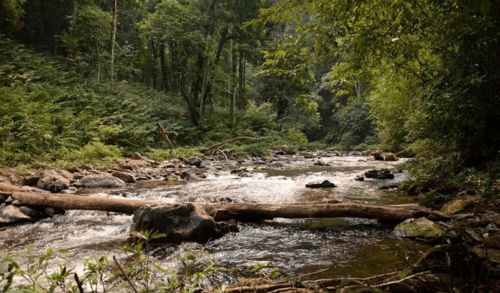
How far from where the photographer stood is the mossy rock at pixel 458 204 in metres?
5.37

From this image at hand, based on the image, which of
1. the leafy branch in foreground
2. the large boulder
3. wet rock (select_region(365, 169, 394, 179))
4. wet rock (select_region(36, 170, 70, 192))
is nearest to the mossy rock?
the large boulder

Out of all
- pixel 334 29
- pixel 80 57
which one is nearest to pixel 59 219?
pixel 334 29

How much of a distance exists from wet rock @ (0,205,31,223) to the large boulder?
221 centimetres

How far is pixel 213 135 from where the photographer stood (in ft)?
77.8

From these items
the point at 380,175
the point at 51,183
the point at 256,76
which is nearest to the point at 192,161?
the point at 256,76

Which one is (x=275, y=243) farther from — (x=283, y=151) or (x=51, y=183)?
(x=283, y=151)

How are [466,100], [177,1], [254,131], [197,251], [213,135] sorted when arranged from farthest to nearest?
[254,131]
[213,135]
[177,1]
[466,100]
[197,251]

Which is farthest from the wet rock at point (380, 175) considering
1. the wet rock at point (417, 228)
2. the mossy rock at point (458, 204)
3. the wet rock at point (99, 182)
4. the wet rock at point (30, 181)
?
the wet rock at point (30, 181)

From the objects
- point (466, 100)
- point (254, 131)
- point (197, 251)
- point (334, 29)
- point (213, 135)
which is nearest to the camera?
point (197, 251)

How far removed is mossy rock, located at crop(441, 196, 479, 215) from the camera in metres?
5.37

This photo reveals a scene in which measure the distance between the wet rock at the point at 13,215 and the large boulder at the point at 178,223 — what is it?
2207mm

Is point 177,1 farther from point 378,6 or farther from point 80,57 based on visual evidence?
point 378,6

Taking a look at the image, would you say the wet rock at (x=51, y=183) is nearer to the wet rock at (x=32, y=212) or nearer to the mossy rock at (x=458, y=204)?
the wet rock at (x=32, y=212)

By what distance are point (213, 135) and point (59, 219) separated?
17717 mm
